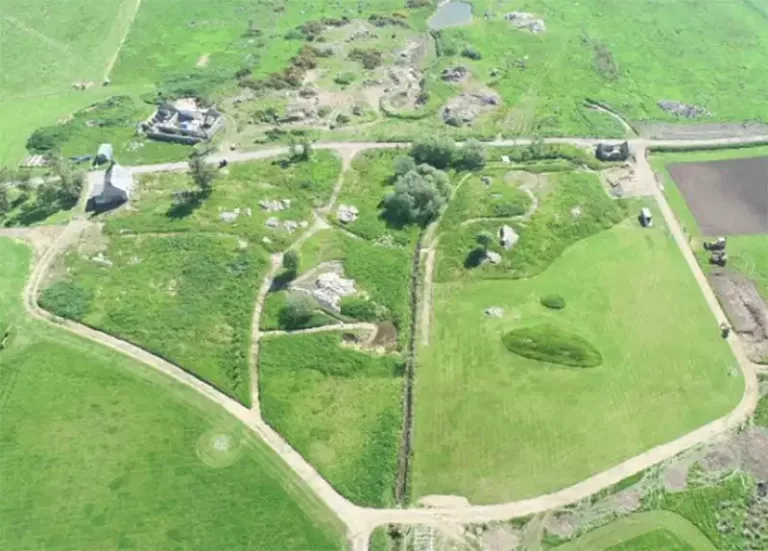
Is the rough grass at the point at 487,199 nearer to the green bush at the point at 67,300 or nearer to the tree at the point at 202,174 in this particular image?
the tree at the point at 202,174

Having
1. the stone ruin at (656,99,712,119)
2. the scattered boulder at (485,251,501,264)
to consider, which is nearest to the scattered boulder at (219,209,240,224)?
the scattered boulder at (485,251,501,264)

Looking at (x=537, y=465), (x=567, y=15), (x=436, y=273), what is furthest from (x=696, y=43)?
(x=537, y=465)

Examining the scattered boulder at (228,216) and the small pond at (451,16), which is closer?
the scattered boulder at (228,216)

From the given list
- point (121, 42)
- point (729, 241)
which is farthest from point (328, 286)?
point (121, 42)

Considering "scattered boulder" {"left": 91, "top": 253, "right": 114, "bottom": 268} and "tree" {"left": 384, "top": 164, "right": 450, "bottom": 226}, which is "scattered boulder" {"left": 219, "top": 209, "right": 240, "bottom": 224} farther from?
"tree" {"left": 384, "top": 164, "right": 450, "bottom": 226}

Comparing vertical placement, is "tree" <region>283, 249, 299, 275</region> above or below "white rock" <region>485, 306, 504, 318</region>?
above

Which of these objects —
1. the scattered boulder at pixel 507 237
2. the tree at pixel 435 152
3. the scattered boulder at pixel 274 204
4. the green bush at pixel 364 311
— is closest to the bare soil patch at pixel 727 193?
the scattered boulder at pixel 507 237

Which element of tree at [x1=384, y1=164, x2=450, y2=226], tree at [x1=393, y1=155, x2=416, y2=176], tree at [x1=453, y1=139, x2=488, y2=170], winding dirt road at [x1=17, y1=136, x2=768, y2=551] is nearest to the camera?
winding dirt road at [x1=17, y1=136, x2=768, y2=551]
